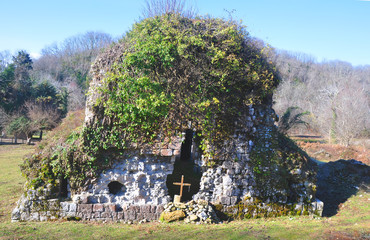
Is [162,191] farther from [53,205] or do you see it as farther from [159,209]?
[53,205]

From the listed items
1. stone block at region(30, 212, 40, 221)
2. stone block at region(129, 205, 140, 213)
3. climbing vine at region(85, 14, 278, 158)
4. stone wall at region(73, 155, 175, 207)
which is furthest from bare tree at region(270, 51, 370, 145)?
stone block at region(30, 212, 40, 221)

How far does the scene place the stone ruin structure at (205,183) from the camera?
28.5 ft

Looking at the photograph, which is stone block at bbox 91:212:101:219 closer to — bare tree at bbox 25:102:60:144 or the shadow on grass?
the shadow on grass

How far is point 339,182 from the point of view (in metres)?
12.9

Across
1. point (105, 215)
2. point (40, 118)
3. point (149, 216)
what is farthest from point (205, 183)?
point (40, 118)

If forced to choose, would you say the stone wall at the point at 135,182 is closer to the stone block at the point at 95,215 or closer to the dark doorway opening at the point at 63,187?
the stone block at the point at 95,215

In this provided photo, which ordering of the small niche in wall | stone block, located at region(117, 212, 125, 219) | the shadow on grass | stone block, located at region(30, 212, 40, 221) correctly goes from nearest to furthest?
stone block, located at region(30, 212, 40, 221) → stone block, located at region(117, 212, 125, 219) → the small niche in wall → the shadow on grass

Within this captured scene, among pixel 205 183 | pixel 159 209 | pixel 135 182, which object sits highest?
pixel 205 183

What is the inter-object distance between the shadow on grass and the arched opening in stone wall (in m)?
4.91

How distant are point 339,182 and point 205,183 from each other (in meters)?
7.70

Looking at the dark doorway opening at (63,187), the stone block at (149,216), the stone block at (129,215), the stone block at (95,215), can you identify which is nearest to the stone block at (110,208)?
the stone block at (95,215)

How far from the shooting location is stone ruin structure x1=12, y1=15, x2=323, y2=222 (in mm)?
8695

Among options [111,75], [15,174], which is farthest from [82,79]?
[111,75]

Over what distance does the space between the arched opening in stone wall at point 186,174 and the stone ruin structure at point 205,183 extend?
1.20m
